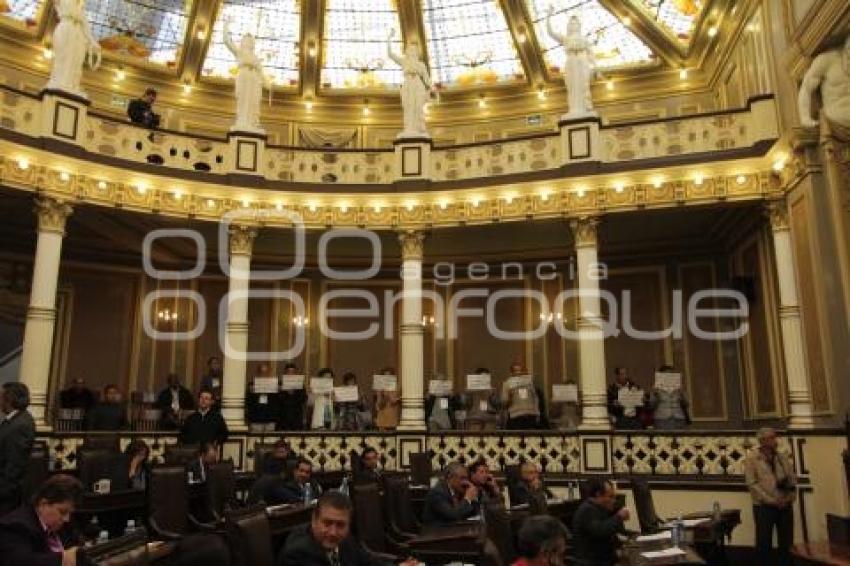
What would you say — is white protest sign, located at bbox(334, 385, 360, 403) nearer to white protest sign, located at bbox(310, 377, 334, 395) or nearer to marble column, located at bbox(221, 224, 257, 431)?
white protest sign, located at bbox(310, 377, 334, 395)

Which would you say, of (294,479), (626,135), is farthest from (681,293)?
(294,479)

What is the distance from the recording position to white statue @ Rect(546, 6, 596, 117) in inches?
570

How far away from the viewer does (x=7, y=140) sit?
12250 mm

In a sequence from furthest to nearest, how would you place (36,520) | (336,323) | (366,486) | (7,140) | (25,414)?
(336,323)
(7,140)
(366,486)
(25,414)
(36,520)

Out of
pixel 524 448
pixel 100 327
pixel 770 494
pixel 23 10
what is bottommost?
pixel 770 494

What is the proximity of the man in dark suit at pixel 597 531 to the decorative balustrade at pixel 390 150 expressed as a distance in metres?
8.89

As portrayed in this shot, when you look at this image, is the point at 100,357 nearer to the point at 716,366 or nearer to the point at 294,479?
the point at 294,479

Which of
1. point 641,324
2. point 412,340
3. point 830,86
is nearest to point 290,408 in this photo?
point 412,340

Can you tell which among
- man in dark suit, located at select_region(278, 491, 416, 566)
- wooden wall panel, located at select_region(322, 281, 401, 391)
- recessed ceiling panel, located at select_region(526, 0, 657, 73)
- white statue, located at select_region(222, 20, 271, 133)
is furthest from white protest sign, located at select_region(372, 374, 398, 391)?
man in dark suit, located at select_region(278, 491, 416, 566)

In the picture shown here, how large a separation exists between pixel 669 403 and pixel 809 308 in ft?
9.57

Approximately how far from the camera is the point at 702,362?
54.6 feet

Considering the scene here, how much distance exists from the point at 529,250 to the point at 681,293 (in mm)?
3760

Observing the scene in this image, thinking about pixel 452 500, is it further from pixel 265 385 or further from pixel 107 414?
pixel 107 414

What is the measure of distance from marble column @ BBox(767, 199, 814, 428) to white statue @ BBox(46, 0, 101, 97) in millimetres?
12780
